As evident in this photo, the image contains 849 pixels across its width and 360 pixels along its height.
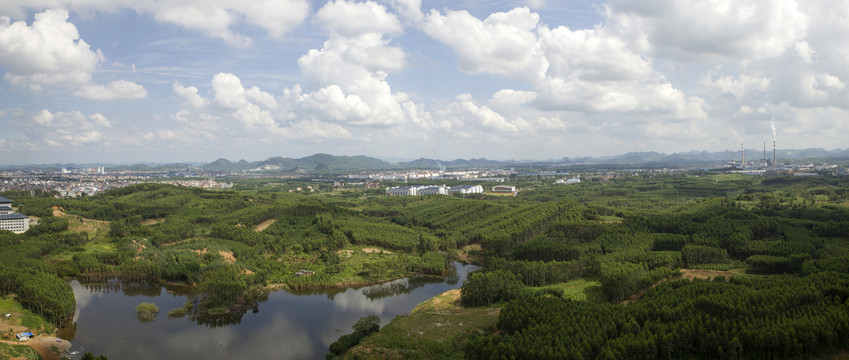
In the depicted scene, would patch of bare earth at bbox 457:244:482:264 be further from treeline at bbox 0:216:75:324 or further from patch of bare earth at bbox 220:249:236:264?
treeline at bbox 0:216:75:324

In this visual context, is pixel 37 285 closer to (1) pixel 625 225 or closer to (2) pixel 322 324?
(2) pixel 322 324

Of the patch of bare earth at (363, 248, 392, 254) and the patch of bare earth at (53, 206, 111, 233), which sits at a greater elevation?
the patch of bare earth at (53, 206, 111, 233)

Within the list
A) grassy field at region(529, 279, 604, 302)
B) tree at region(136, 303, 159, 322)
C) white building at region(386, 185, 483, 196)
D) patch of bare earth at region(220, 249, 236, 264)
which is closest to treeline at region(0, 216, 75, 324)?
tree at region(136, 303, 159, 322)

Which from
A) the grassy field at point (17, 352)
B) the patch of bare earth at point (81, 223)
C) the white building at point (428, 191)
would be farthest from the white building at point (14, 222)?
the white building at point (428, 191)

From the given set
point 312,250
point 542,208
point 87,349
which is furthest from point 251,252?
point 542,208

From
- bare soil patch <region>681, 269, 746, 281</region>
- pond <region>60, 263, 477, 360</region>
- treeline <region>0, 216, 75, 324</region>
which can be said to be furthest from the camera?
bare soil patch <region>681, 269, 746, 281</region>

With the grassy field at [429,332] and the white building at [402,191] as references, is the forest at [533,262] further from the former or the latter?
the white building at [402,191]
